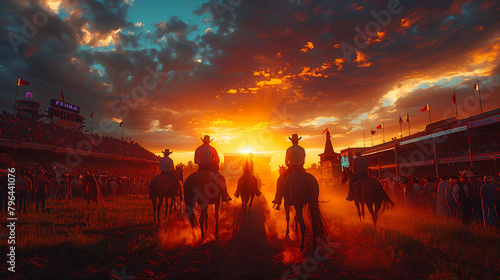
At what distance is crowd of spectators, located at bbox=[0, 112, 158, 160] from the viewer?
29172 millimetres

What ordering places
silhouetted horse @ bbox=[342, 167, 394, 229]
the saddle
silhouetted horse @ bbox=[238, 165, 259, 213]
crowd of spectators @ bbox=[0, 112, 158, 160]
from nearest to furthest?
silhouetted horse @ bbox=[342, 167, 394, 229]
the saddle
silhouetted horse @ bbox=[238, 165, 259, 213]
crowd of spectators @ bbox=[0, 112, 158, 160]

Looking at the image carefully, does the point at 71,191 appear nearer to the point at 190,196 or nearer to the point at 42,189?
the point at 42,189

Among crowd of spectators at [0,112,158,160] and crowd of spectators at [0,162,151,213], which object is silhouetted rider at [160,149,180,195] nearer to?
crowd of spectators at [0,162,151,213]

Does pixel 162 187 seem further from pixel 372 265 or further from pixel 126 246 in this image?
pixel 372 265

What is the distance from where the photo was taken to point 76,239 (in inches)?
271

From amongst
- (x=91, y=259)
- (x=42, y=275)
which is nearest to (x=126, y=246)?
(x=91, y=259)

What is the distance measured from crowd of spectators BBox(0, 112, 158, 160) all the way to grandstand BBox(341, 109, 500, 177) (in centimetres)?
4295

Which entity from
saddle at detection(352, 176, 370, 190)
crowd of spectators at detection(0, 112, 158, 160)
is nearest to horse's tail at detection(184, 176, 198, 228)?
saddle at detection(352, 176, 370, 190)

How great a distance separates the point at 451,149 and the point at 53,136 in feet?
168

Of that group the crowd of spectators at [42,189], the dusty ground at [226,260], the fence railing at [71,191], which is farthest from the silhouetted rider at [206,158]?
the fence railing at [71,191]

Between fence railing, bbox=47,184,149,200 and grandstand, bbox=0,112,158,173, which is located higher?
grandstand, bbox=0,112,158,173

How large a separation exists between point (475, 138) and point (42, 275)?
3778 cm

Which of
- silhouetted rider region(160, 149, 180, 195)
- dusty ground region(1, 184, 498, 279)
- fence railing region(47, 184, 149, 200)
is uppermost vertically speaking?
silhouetted rider region(160, 149, 180, 195)

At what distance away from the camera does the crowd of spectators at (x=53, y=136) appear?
29172mm
